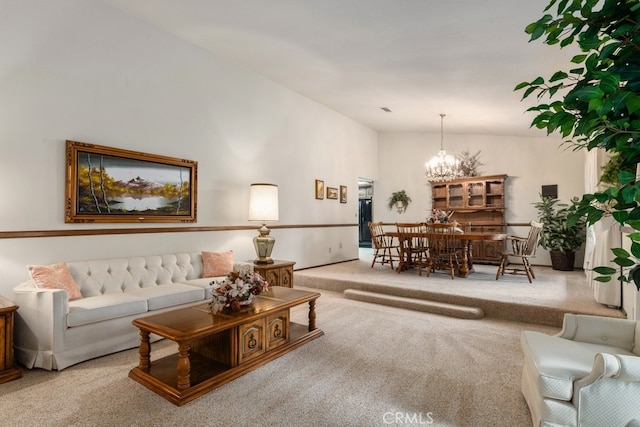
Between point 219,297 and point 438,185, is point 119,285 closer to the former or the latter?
point 219,297

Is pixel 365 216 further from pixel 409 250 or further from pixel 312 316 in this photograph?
pixel 312 316

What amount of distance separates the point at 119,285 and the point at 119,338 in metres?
0.68

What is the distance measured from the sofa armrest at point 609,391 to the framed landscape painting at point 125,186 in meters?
4.16

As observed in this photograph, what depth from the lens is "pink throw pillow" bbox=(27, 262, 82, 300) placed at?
117 inches

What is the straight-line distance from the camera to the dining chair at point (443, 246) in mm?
5434

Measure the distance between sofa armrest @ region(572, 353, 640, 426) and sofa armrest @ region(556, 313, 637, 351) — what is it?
0.63m

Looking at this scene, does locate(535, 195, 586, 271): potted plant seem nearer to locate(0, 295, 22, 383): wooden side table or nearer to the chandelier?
the chandelier

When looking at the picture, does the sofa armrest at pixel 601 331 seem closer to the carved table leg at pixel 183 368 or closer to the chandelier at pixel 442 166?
the carved table leg at pixel 183 368

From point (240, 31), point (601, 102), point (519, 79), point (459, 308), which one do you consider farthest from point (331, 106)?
point (601, 102)

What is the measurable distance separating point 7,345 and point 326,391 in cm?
235

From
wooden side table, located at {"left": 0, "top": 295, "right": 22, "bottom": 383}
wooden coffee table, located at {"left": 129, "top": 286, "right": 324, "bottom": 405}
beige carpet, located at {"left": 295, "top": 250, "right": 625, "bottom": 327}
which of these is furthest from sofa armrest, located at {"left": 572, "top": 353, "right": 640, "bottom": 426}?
wooden side table, located at {"left": 0, "top": 295, "right": 22, "bottom": 383}

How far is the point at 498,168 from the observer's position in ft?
24.6

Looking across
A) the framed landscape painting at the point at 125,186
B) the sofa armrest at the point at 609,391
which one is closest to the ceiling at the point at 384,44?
the framed landscape painting at the point at 125,186

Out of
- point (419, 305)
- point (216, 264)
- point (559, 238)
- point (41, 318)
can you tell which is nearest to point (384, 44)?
point (419, 305)
